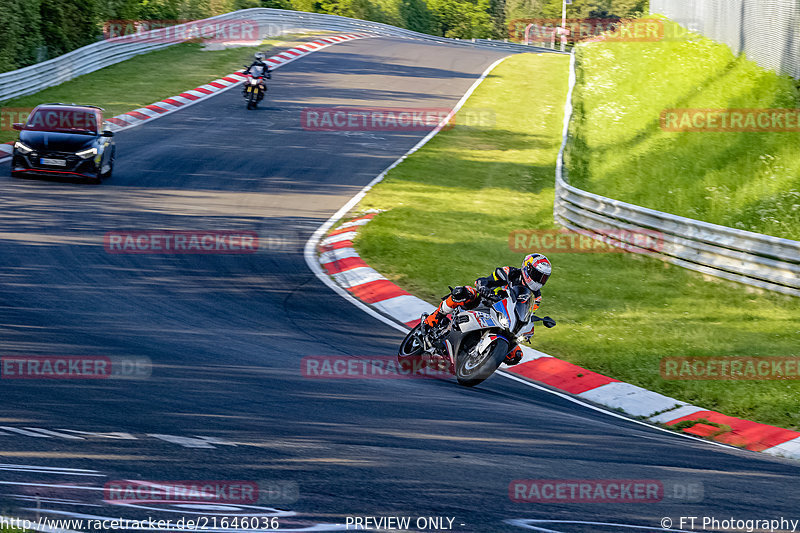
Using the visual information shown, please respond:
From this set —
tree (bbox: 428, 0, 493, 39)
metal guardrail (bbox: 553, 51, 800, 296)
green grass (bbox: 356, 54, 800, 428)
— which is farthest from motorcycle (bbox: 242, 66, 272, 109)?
tree (bbox: 428, 0, 493, 39)

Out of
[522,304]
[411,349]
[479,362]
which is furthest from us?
[411,349]

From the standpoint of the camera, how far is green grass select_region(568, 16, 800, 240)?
1552 centimetres

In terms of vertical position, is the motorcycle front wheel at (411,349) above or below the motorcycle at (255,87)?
below

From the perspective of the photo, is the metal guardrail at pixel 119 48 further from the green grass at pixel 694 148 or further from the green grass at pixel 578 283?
the green grass at pixel 694 148

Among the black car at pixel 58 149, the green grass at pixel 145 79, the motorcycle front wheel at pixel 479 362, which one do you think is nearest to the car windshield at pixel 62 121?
the black car at pixel 58 149

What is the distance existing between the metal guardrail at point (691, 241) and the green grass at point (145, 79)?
13972 mm

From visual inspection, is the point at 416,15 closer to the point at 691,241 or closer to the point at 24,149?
the point at 24,149

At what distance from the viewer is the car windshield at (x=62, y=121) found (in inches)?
690

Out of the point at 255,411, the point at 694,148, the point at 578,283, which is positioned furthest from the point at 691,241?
the point at 255,411

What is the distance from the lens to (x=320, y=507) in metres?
5.30

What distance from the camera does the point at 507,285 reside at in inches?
351

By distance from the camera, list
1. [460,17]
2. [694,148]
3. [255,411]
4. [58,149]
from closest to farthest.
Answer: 1. [255,411]
2. [58,149]
3. [694,148]
4. [460,17]

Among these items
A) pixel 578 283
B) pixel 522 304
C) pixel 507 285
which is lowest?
pixel 578 283

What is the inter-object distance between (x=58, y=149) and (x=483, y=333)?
11.8 metres
